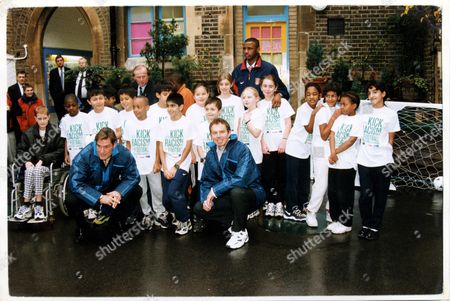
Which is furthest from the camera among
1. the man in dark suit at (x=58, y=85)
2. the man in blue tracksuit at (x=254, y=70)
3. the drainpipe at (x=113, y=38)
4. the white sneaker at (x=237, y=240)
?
the drainpipe at (x=113, y=38)

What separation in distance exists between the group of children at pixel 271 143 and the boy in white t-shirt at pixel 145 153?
1cm

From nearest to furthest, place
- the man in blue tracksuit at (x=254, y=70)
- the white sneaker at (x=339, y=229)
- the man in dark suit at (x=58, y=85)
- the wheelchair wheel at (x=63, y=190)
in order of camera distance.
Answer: the white sneaker at (x=339, y=229), the wheelchair wheel at (x=63, y=190), the man in blue tracksuit at (x=254, y=70), the man in dark suit at (x=58, y=85)

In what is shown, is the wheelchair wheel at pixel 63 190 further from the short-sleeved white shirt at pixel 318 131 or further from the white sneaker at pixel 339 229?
the white sneaker at pixel 339 229

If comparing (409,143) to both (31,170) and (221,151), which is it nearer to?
(221,151)

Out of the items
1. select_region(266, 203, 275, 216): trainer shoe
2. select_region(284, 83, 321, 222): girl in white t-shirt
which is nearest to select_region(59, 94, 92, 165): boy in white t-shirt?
select_region(266, 203, 275, 216): trainer shoe

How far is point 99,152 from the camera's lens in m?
4.98

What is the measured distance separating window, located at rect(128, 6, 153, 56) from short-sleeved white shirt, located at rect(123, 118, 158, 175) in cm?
759

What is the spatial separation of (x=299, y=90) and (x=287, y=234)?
7252mm

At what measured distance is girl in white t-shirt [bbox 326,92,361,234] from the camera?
5129 millimetres

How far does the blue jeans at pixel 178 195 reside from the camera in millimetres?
5332

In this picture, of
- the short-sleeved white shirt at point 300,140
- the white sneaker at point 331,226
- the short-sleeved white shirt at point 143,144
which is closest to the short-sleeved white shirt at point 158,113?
the short-sleeved white shirt at point 143,144

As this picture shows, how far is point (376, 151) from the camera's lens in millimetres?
4938

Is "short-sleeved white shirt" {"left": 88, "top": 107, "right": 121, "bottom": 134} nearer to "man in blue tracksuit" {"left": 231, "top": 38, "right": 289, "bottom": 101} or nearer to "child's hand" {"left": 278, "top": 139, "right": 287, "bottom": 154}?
"man in blue tracksuit" {"left": 231, "top": 38, "right": 289, "bottom": 101}

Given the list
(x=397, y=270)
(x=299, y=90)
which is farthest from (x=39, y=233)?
(x=299, y=90)
